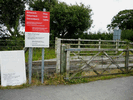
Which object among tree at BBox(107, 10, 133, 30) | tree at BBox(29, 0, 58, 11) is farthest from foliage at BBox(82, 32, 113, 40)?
tree at BBox(107, 10, 133, 30)

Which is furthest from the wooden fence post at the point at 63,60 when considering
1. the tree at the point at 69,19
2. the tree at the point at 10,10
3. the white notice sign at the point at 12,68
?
the tree at the point at 10,10

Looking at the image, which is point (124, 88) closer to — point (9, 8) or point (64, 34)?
point (64, 34)

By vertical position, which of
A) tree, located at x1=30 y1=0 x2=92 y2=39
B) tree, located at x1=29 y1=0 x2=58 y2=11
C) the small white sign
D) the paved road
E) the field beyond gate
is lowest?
the paved road

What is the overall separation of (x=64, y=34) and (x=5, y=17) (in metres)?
8.71

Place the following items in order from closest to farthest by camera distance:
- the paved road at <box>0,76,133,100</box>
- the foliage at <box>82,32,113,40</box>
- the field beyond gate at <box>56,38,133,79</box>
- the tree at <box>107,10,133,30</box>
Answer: the paved road at <box>0,76,133,100</box> < the field beyond gate at <box>56,38,133,79</box> < the foliage at <box>82,32,113,40</box> < the tree at <box>107,10,133,30</box>

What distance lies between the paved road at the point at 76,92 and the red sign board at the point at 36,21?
1934mm

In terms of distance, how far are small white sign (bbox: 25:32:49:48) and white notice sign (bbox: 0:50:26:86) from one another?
17.9 inches

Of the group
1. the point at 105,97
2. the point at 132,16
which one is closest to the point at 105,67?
the point at 105,97

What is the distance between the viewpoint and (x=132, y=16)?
35.1m

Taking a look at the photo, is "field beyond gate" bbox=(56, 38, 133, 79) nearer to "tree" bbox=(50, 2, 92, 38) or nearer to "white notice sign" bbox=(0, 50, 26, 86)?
"white notice sign" bbox=(0, 50, 26, 86)

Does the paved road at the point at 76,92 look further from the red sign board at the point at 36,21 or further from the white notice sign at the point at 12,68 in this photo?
the red sign board at the point at 36,21

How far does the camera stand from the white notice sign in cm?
384

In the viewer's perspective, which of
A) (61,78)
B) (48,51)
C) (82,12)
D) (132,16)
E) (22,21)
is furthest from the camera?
(132,16)

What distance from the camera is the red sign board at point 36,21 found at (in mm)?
3883
